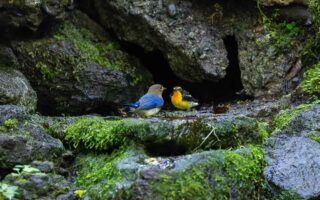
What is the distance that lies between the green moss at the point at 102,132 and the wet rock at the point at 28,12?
1.66 m

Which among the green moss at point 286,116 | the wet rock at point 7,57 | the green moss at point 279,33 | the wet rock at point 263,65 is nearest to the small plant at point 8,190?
the green moss at point 286,116

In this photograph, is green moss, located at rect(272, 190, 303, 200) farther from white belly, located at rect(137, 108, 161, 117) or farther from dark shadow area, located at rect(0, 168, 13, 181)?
white belly, located at rect(137, 108, 161, 117)

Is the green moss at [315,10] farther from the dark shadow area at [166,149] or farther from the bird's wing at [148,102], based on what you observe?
the dark shadow area at [166,149]

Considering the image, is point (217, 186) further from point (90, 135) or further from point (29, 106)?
point (29, 106)

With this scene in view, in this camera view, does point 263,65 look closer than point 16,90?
No

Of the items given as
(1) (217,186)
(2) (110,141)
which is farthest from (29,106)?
(1) (217,186)

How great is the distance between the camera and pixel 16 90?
633 cm

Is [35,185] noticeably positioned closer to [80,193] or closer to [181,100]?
[80,193]

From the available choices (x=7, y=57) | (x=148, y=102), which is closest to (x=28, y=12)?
(x=7, y=57)

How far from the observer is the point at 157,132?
4.88 metres

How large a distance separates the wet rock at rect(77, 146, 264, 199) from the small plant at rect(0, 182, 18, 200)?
1.94 ft

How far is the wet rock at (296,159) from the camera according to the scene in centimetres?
470

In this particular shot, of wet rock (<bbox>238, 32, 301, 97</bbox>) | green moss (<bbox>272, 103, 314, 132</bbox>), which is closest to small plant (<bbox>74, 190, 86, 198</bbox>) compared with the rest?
green moss (<bbox>272, 103, 314, 132</bbox>)

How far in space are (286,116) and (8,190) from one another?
3.07m
